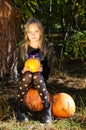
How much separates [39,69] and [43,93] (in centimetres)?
30

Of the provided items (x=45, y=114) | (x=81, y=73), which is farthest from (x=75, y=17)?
(x=45, y=114)

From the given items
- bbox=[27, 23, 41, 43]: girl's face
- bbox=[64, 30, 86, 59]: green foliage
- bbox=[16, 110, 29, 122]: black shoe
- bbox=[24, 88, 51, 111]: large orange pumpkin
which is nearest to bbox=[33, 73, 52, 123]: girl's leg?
bbox=[24, 88, 51, 111]: large orange pumpkin

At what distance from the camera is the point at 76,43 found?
21.7ft

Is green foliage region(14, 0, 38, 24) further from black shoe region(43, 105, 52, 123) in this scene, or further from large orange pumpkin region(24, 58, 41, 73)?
black shoe region(43, 105, 52, 123)

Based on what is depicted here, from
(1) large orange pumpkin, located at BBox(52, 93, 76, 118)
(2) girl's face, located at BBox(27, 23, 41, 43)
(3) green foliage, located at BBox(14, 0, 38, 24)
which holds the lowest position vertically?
(1) large orange pumpkin, located at BBox(52, 93, 76, 118)

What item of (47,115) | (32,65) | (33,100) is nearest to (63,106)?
(47,115)

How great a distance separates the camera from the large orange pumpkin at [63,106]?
16.6ft

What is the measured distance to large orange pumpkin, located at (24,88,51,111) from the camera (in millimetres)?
5098

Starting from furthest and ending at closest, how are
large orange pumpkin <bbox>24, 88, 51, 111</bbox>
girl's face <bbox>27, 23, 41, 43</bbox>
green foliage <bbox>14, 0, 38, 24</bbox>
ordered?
green foliage <bbox>14, 0, 38, 24</bbox>, large orange pumpkin <bbox>24, 88, 51, 111</bbox>, girl's face <bbox>27, 23, 41, 43</bbox>

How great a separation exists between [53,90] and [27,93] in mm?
1289

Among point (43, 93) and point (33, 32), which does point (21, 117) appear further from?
point (33, 32)

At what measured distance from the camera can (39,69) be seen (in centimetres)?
491

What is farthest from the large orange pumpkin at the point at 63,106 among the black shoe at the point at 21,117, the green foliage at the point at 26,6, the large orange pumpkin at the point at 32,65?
the green foliage at the point at 26,6

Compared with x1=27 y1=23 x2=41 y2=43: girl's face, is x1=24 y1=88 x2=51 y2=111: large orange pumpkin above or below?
below
